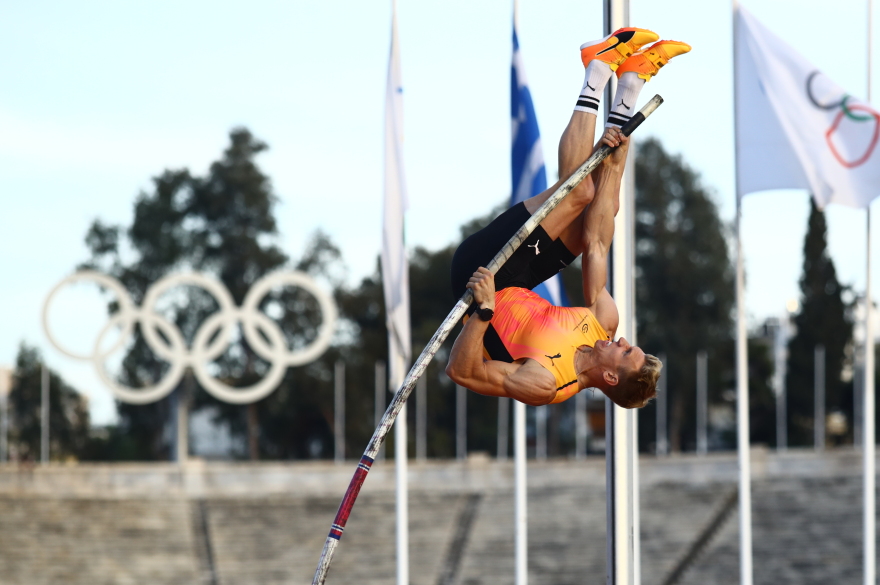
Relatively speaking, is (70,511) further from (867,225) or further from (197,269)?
(867,225)

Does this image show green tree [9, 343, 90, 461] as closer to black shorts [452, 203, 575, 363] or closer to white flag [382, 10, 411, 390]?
white flag [382, 10, 411, 390]

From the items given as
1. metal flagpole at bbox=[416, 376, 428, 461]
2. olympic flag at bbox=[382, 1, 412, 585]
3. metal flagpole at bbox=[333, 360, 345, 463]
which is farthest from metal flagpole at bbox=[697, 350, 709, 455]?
olympic flag at bbox=[382, 1, 412, 585]

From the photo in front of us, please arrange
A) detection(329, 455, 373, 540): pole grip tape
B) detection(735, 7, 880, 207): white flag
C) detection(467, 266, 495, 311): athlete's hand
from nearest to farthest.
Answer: detection(467, 266, 495, 311): athlete's hand → detection(329, 455, 373, 540): pole grip tape → detection(735, 7, 880, 207): white flag

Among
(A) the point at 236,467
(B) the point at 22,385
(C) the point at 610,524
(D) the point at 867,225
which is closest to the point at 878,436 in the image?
(A) the point at 236,467

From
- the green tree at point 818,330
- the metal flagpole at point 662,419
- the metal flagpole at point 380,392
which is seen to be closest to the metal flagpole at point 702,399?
the metal flagpole at point 662,419

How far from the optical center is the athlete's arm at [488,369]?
652 cm

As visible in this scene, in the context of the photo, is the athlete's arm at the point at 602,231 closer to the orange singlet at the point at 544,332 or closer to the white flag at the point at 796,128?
the orange singlet at the point at 544,332

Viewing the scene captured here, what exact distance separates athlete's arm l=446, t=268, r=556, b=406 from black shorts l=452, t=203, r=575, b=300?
0.36 metres

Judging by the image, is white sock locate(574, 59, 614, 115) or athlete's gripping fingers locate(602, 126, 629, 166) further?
white sock locate(574, 59, 614, 115)

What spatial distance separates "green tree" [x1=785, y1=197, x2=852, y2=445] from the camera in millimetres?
49375

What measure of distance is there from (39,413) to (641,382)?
4823cm

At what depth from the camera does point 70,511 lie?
1459 inches

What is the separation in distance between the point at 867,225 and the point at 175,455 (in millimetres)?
31968

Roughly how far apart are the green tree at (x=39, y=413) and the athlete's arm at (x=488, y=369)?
46595mm
